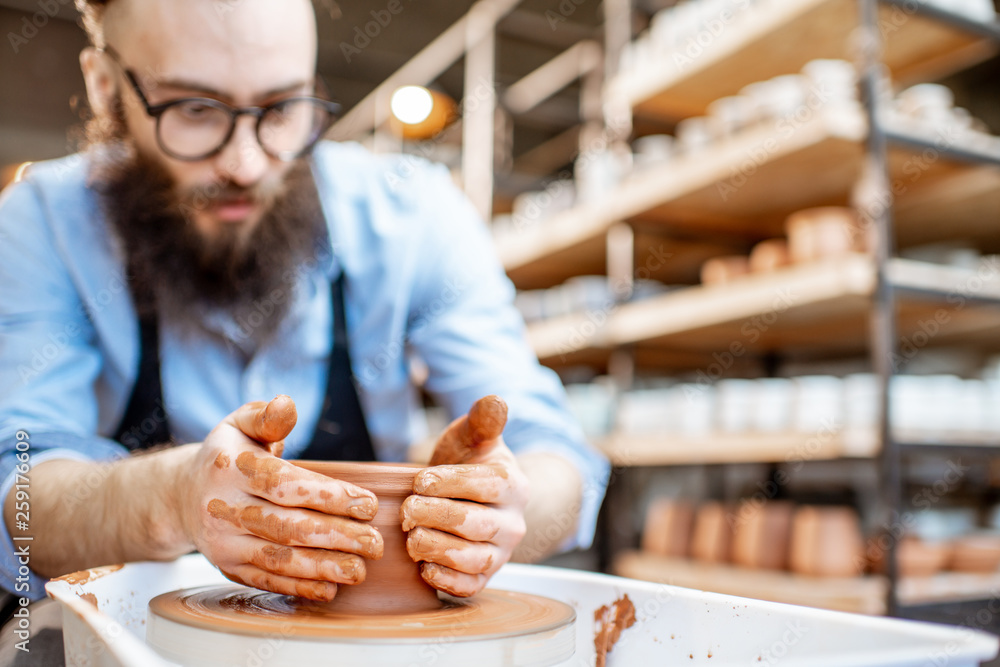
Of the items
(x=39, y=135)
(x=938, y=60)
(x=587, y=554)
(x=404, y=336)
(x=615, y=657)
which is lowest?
(x=587, y=554)

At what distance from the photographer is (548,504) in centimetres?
101

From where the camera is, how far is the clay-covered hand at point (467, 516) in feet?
2.02

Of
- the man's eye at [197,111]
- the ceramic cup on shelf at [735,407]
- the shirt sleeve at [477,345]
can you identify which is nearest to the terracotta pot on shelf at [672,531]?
the ceramic cup on shelf at [735,407]

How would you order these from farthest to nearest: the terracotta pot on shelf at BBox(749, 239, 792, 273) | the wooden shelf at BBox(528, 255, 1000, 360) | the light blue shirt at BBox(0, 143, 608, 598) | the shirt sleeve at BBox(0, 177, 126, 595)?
the terracotta pot on shelf at BBox(749, 239, 792, 273) < the wooden shelf at BBox(528, 255, 1000, 360) < the light blue shirt at BBox(0, 143, 608, 598) < the shirt sleeve at BBox(0, 177, 126, 595)

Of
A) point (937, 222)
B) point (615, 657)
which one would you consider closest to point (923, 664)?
point (615, 657)

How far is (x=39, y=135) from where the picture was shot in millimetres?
6285

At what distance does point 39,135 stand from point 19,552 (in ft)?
21.6

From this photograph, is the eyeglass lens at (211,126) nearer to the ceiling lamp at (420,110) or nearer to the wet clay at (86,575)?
the wet clay at (86,575)

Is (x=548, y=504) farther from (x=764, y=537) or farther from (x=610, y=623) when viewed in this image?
(x=764, y=537)

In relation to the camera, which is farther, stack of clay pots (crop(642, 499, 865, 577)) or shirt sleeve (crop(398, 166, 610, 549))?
stack of clay pots (crop(642, 499, 865, 577))

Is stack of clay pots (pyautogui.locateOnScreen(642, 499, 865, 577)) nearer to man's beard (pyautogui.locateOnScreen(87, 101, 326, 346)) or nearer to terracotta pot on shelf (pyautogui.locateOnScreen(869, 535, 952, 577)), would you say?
terracotta pot on shelf (pyautogui.locateOnScreen(869, 535, 952, 577))

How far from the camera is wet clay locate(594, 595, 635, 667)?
26.8 inches

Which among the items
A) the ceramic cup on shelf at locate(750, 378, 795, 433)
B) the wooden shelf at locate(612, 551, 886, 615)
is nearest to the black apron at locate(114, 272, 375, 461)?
the wooden shelf at locate(612, 551, 886, 615)

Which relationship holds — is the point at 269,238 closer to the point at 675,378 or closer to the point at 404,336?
the point at 404,336
